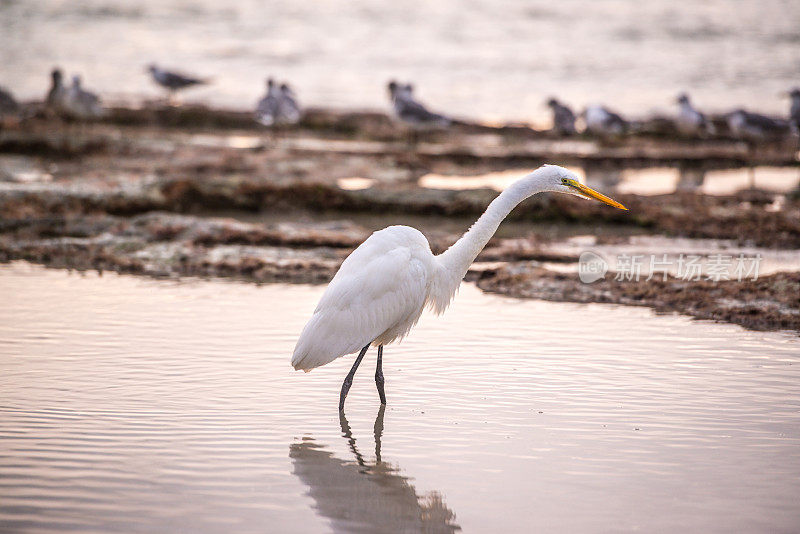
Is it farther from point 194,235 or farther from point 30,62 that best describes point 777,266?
point 30,62

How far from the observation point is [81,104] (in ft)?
71.1

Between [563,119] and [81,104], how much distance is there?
1156 centimetres

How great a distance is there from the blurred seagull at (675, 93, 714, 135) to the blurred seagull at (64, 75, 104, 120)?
46.2ft

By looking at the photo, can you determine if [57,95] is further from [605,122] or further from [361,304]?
[361,304]

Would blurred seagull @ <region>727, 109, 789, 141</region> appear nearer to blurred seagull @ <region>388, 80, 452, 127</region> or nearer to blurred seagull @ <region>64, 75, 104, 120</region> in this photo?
blurred seagull @ <region>388, 80, 452, 127</region>

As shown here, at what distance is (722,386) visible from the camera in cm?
651

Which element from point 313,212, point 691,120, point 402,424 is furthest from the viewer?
point 691,120

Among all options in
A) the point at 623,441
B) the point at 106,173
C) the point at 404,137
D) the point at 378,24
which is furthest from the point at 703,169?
the point at 378,24

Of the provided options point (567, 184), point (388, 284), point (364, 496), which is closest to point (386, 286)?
point (388, 284)

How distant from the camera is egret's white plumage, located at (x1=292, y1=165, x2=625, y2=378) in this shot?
607 centimetres

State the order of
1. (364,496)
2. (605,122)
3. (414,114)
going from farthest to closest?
(605,122) < (414,114) < (364,496)

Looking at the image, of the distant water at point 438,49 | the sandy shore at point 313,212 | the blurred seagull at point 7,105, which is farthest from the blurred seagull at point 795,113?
the blurred seagull at point 7,105

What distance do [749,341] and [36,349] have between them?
18.2 feet

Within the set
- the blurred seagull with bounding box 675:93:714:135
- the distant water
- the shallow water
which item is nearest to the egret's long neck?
the shallow water
